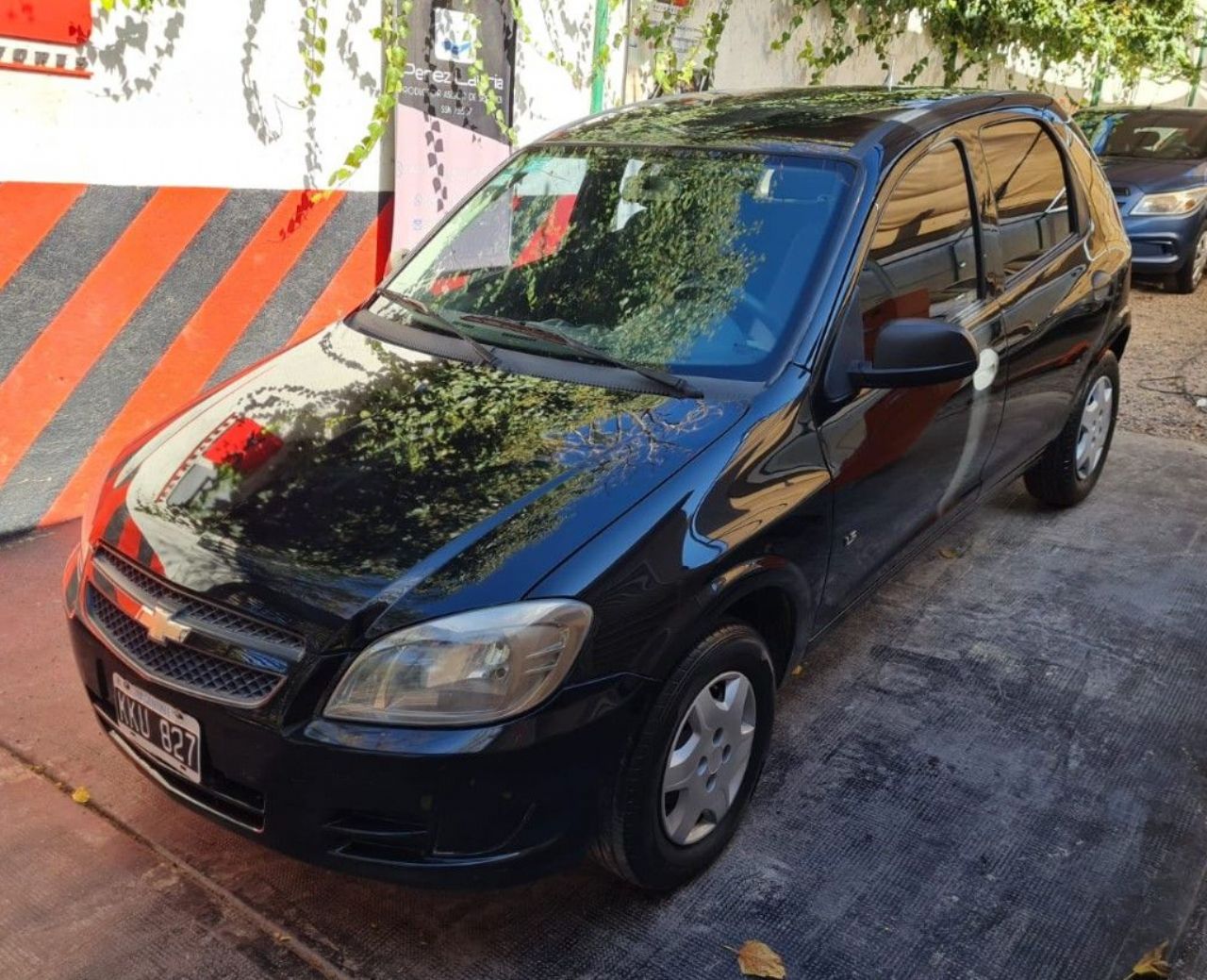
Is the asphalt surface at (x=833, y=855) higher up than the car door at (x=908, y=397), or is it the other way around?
the car door at (x=908, y=397)

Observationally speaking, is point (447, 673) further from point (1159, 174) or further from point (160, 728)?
point (1159, 174)

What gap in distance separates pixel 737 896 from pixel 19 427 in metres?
Answer: 3.25

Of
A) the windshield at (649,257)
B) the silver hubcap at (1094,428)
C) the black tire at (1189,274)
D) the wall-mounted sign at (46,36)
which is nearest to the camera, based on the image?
the windshield at (649,257)

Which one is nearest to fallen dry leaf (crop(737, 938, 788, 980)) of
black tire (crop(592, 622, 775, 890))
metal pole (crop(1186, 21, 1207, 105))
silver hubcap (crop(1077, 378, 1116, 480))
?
black tire (crop(592, 622, 775, 890))

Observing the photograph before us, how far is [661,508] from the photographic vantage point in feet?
7.86

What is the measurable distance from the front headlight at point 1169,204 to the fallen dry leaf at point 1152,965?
866 centimetres

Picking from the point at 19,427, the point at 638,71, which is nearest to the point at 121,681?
the point at 19,427

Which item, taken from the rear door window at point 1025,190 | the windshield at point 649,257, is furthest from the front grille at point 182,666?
the rear door window at point 1025,190

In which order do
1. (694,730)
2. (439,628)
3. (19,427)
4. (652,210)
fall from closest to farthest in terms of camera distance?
(439,628) → (694,730) → (652,210) → (19,427)

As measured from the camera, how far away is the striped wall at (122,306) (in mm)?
4277

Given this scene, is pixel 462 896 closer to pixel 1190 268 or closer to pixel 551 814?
pixel 551 814

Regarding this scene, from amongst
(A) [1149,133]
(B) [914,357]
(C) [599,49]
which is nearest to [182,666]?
(B) [914,357]

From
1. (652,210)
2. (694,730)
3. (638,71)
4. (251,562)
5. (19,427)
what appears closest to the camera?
(251,562)

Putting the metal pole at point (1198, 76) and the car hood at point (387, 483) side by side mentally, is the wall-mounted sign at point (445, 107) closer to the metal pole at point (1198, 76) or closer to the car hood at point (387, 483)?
the car hood at point (387, 483)
